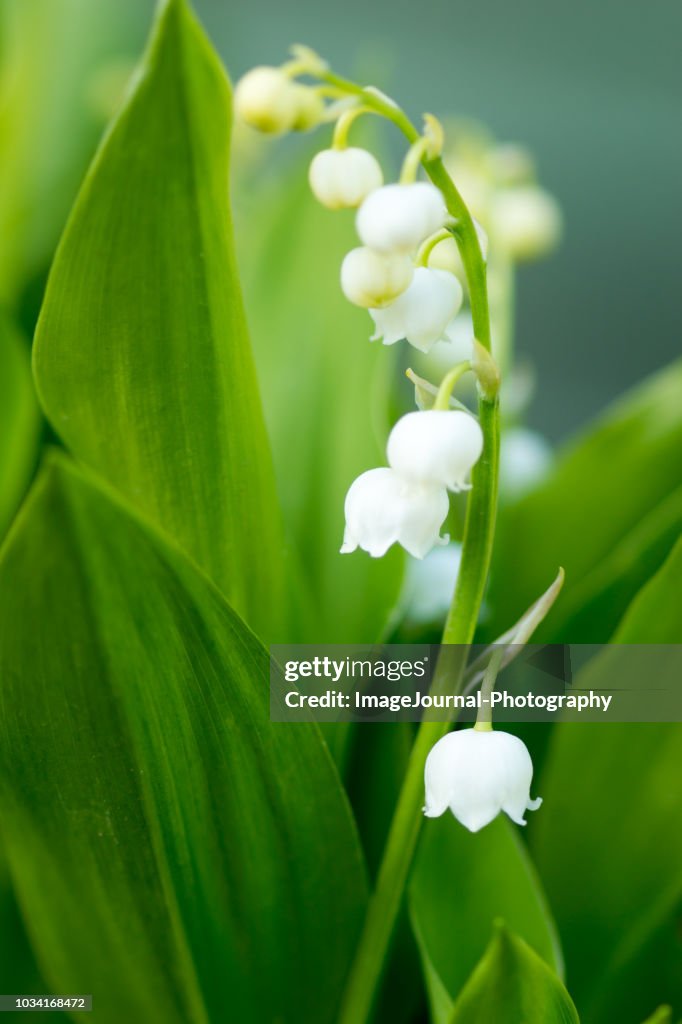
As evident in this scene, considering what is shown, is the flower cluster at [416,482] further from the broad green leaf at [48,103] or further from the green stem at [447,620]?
the broad green leaf at [48,103]

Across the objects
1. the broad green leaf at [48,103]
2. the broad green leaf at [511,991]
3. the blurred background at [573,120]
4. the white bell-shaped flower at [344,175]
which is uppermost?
the blurred background at [573,120]

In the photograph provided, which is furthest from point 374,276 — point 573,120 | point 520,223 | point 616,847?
point 573,120

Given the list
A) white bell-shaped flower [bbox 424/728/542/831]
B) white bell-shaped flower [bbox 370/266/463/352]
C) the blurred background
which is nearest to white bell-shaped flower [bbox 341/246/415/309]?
white bell-shaped flower [bbox 370/266/463/352]

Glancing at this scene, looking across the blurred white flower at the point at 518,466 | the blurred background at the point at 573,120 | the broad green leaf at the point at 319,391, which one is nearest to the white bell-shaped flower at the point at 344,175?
the broad green leaf at the point at 319,391

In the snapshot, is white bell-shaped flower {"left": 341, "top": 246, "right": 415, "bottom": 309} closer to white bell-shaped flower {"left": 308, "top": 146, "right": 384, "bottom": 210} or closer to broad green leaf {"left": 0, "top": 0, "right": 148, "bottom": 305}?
white bell-shaped flower {"left": 308, "top": 146, "right": 384, "bottom": 210}

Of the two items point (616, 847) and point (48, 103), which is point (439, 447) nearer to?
point (616, 847)

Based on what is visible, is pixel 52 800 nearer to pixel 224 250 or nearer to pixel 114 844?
pixel 114 844

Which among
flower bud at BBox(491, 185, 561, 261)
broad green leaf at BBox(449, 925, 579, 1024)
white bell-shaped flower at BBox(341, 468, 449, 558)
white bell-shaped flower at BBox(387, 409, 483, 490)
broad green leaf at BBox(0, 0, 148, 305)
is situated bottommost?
broad green leaf at BBox(449, 925, 579, 1024)
